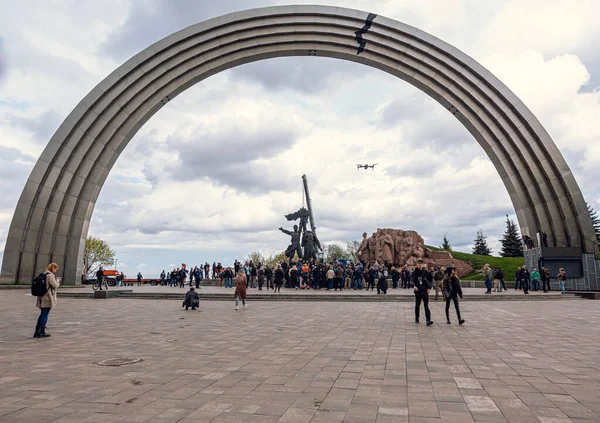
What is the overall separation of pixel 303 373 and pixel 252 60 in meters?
33.4

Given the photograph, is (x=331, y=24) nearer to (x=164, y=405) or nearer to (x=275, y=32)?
(x=275, y=32)

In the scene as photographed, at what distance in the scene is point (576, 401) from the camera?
435 cm

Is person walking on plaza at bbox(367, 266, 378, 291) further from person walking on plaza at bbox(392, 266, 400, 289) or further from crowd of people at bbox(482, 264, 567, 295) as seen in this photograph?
crowd of people at bbox(482, 264, 567, 295)

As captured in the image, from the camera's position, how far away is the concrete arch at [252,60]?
93.6ft

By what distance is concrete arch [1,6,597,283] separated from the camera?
2852cm

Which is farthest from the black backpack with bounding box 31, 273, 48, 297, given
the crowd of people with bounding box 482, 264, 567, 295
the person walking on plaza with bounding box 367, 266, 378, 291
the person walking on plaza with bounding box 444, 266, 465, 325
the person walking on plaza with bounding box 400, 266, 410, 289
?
the person walking on plaza with bounding box 400, 266, 410, 289

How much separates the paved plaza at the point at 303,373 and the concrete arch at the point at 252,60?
21.1m

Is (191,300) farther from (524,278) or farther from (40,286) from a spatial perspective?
(524,278)

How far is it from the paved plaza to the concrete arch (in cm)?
2113

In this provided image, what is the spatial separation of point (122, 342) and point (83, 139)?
27.0 metres

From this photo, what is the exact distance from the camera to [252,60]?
1371 inches

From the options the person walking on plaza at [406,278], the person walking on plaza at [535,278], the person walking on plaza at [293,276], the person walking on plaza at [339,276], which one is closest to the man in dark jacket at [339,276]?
the person walking on plaza at [339,276]

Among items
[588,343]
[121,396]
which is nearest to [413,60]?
[588,343]

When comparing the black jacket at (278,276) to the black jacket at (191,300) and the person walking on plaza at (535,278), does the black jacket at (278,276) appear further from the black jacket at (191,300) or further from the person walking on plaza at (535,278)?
the person walking on plaza at (535,278)
